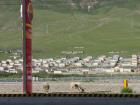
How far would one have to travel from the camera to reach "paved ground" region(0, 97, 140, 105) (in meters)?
44.1

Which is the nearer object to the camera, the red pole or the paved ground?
the paved ground

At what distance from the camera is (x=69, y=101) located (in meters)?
46.2

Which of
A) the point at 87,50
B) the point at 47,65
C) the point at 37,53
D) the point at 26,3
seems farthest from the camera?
the point at 87,50

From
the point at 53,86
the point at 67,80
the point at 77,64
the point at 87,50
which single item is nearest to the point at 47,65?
the point at 77,64

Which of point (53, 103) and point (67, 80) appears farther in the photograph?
point (67, 80)

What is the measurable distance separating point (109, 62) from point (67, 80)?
49.6 meters

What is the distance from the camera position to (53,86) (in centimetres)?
7294

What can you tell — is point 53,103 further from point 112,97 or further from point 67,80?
point 67,80

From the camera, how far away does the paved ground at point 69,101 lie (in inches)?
1735

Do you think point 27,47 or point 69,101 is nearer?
point 69,101

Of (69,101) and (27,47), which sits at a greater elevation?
(27,47)

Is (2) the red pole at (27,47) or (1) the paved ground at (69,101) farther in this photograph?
(2) the red pole at (27,47)

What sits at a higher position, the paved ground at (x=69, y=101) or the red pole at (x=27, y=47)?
the red pole at (x=27, y=47)

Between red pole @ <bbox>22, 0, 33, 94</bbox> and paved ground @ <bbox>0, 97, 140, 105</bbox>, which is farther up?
red pole @ <bbox>22, 0, 33, 94</bbox>
